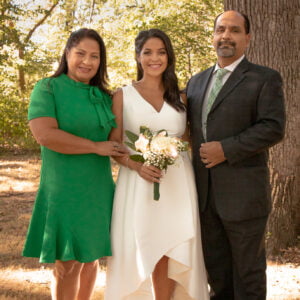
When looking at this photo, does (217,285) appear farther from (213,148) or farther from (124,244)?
(213,148)

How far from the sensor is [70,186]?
3029 millimetres

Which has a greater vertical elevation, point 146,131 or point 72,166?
point 146,131

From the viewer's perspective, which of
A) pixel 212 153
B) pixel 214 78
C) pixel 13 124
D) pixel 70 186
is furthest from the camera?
pixel 13 124

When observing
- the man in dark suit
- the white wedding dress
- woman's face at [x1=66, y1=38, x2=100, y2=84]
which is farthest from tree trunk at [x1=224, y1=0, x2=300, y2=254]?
woman's face at [x1=66, y1=38, x2=100, y2=84]

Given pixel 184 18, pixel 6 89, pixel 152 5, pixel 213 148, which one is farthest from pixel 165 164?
pixel 6 89

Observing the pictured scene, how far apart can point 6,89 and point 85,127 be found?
36.7 feet

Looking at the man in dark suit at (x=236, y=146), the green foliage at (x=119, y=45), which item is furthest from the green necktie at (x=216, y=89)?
the green foliage at (x=119, y=45)

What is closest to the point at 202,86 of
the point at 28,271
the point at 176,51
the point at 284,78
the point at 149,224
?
the point at 149,224

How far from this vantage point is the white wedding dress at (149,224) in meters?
3.21

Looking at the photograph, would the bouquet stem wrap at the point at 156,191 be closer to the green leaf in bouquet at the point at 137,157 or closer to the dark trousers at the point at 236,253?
the green leaf in bouquet at the point at 137,157

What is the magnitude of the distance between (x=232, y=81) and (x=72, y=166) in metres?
1.33

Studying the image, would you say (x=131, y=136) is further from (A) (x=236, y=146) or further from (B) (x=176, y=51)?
(B) (x=176, y=51)

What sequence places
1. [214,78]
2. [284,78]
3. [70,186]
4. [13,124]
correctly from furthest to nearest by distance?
[13,124], [284,78], [214,78], [70,186]

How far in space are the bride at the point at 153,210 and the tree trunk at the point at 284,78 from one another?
162 centimetres
